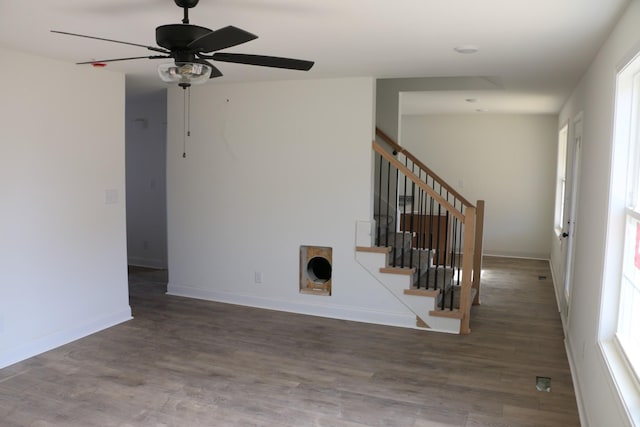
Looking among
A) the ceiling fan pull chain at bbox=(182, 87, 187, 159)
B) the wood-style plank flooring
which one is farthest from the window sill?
the ceiling fan pull chain at bbox=(182, 87, 187, 159)

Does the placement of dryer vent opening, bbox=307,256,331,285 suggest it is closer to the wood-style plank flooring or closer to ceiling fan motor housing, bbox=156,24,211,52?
the wood-style plank flooring

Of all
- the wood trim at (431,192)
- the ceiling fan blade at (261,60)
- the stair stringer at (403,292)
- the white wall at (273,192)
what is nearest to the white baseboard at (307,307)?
the white wall at (273,192)

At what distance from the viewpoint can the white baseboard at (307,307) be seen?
4.87 m

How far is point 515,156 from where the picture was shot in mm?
8344

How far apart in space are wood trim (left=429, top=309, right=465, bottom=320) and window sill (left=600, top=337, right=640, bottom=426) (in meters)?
1.91

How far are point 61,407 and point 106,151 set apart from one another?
89.0 inches

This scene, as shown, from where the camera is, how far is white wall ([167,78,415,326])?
493 centimetres

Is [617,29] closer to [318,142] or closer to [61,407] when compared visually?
[318,142]

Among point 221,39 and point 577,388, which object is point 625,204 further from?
point 221,39

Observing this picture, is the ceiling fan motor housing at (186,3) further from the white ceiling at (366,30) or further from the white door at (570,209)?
the white door at (570,209)

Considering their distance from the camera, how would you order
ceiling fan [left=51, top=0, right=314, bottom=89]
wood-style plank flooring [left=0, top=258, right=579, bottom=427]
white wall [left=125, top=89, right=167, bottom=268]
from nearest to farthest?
ceiling fan [left=51, top=0, right=314, bottom=89]
wood-style plank flooring [left=0, top=258, right=579, bottom=427]
white wall [left=125, top=89, right=167, bottom=268]

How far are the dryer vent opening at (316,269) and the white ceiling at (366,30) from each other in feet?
5.71

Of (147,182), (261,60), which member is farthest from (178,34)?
(147,182)

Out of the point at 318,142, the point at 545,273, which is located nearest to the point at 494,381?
the point at 318,142
